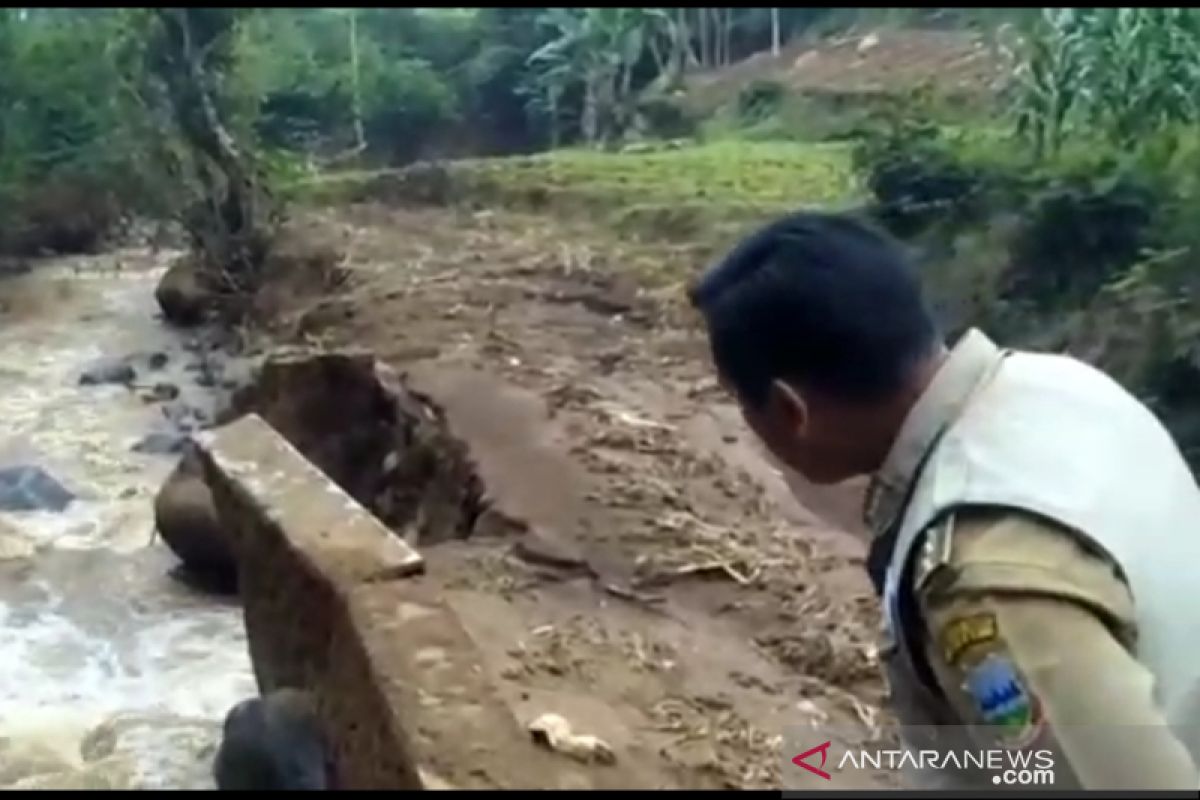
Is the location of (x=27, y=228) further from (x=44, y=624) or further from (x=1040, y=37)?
(x=1040, y=37)

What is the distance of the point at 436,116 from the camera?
3.40 meters

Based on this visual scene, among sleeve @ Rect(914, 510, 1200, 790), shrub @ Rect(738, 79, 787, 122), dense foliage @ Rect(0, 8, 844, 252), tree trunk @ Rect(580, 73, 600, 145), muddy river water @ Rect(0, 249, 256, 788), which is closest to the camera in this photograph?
sleeve @ Rect(914, 510, 1200, 790)

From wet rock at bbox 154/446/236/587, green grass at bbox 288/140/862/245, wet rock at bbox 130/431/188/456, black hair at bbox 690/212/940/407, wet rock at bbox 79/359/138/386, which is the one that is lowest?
wet rock at bbox 154/446/236/587

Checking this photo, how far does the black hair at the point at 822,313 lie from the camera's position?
1313mm

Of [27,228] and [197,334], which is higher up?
[27,228]

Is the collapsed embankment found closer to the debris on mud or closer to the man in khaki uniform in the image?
the debris on mud

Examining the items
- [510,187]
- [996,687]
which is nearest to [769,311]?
[996,687]

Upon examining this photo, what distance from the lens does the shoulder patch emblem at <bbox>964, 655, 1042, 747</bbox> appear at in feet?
3.76

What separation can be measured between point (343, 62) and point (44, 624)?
3.57 ft

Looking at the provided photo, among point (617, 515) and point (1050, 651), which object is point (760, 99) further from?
point (1050, 651)

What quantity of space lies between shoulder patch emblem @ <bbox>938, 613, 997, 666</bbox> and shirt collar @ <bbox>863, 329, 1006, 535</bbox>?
0.49 ft

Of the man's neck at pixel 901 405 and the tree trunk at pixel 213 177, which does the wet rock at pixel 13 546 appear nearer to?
the tree trunk at pixel 213 177

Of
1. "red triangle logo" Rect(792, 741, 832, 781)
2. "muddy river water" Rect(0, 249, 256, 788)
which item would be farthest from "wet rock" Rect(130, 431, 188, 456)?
"red triangle logo" Rect(792, 741, 832, 781)

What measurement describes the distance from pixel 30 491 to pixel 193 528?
46 cm
